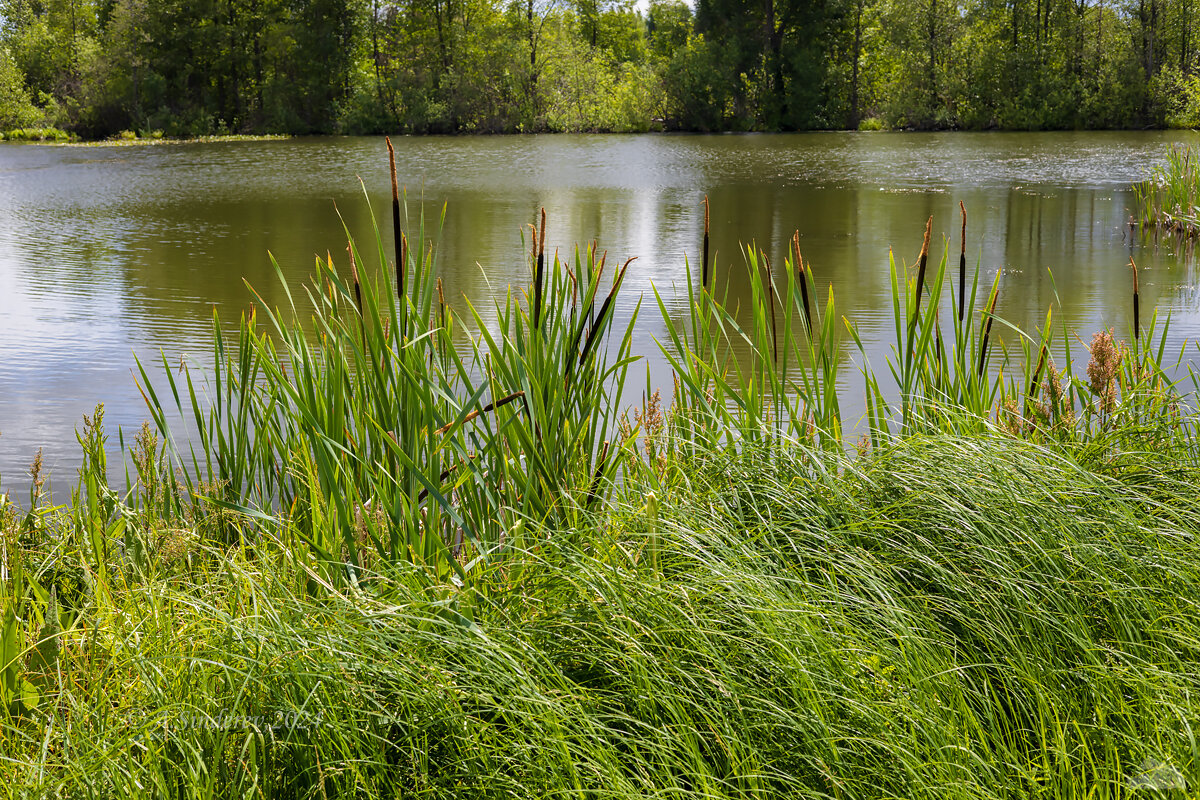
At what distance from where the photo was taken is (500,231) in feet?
32.8

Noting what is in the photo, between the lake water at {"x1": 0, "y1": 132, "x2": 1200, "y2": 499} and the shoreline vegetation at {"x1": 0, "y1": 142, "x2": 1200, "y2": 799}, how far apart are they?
0.53 metres

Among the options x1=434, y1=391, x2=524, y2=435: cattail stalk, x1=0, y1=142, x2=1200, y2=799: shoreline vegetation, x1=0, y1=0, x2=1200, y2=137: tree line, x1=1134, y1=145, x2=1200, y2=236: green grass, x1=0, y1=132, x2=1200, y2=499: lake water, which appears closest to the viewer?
x1=0, y1=142, x2=1200, y2=799: shoreline vegetation

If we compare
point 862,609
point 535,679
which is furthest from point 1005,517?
point 535,679

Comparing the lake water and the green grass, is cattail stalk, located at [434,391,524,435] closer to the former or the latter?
the lake water

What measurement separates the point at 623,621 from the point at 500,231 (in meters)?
8.68

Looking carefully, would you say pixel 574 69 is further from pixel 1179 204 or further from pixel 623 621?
pixel 623 621

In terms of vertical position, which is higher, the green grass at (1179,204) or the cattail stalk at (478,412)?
the green grass at (1179,204)

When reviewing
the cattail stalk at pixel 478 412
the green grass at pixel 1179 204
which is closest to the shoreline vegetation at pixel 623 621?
the cattail stalk at pixel 478 412

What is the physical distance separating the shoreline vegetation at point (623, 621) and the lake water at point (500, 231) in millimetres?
533

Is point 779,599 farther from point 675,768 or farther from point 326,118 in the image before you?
point 326,118

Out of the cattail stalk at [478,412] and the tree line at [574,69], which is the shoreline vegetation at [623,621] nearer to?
the cattail stalk at [478,412]

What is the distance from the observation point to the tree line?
104 ft

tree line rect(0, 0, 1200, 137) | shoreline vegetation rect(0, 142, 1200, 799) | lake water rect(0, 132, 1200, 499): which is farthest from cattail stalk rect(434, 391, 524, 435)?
tree line rect(0, 0, 1200, 137)

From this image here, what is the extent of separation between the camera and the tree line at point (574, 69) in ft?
104
